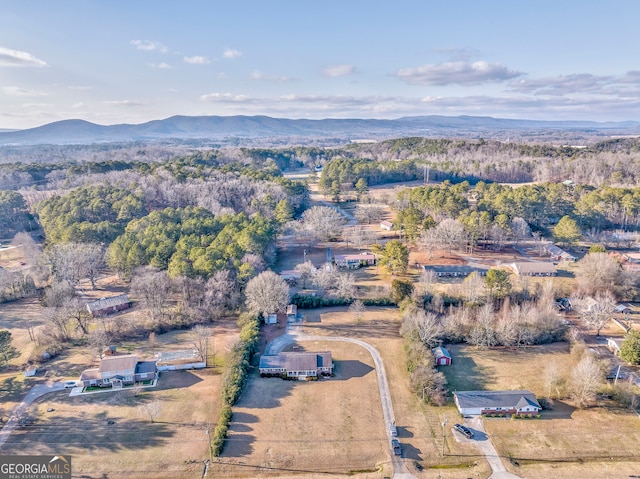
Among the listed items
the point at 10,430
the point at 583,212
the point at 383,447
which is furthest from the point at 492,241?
the point at 10,430

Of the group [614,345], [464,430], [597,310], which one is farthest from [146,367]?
[597,310]

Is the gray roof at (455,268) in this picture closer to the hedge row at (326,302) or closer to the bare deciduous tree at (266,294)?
the hedge row at (326,302)

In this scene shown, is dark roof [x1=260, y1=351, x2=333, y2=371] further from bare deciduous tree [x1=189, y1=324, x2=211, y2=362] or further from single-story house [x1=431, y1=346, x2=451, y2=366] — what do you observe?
single-story house [x1=431, y1=346, x2=451, y2=366]

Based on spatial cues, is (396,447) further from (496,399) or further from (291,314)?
(291,314)

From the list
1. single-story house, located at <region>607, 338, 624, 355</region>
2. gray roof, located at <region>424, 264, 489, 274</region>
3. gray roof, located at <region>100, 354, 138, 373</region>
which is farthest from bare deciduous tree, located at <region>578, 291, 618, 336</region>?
gray roof, located at <region>100, 354, 138, 373</region>

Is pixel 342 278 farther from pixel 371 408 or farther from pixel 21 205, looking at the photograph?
pixel 21 205

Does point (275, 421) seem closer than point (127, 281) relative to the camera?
Yes
